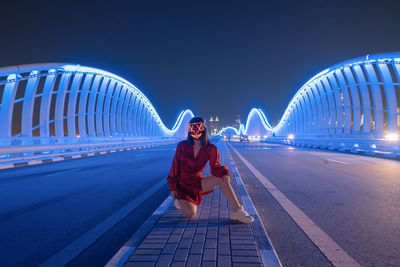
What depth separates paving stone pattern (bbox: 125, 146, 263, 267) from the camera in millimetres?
2439

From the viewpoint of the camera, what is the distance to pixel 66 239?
328 cm

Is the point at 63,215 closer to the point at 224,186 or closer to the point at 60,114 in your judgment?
the point at 224,186

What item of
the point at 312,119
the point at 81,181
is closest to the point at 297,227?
the point at 81,181

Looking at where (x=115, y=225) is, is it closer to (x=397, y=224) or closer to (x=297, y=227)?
(x=297, y=227)

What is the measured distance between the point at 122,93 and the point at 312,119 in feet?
91.1

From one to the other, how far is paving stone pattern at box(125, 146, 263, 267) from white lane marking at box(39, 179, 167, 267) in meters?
0.71

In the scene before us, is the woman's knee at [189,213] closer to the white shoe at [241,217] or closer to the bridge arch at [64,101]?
the white shoe at [241,217]

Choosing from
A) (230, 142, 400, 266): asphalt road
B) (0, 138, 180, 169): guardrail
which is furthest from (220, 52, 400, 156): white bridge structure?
(0, 138, 180, 169): guardrail

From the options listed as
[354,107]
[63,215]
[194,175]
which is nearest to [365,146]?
[354,107]

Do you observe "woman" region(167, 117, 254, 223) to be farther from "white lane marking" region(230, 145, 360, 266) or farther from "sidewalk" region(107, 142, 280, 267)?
"white lane marking" region(230, 145, 360, 266)

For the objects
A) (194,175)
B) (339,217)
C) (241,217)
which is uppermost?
(194,175)

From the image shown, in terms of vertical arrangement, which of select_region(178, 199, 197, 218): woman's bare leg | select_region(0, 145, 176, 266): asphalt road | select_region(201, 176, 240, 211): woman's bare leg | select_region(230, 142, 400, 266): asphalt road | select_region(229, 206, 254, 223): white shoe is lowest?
select_region(230, 142, 400, 266): asphalt road

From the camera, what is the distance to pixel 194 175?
3.70 m

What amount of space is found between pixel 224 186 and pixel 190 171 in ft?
1.71
